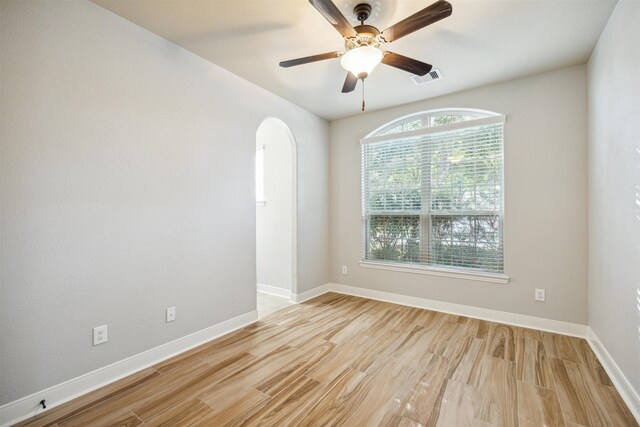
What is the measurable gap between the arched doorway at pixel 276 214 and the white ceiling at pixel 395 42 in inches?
44.9

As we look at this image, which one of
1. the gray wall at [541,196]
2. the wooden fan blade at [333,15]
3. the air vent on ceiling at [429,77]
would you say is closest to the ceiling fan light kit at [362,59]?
the wooden fan blade at [333,15]

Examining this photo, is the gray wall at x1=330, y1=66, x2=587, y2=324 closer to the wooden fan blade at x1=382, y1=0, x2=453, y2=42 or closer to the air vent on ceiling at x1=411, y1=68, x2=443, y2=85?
the air vent on ceiling at x1=411, y1=68, x2=443, y2=85

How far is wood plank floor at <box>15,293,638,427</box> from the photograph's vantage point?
5.60 feet

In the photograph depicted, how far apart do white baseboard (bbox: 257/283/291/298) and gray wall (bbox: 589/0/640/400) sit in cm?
325

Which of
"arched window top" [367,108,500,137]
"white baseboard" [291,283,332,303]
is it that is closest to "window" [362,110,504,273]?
"arched window top" [367,108,500,137]

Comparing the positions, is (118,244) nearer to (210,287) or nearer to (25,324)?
(25,324)

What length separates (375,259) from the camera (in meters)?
4.09

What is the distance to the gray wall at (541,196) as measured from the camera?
278 cm

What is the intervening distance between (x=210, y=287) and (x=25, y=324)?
125cm

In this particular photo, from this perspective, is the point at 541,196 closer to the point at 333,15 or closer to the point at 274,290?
the point at 333,15

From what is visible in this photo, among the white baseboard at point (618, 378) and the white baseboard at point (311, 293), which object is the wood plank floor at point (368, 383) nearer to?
the white baseboard at point (618, 378)

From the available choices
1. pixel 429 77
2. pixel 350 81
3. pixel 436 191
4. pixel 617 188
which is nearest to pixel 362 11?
pixel 350 81

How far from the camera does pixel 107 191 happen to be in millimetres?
2049

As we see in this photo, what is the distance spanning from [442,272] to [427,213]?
29.1 inches
